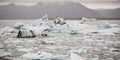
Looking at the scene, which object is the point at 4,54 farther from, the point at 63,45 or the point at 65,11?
the point at 65,11

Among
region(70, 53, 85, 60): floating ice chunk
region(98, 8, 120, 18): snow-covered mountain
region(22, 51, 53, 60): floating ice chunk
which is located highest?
region(98, 8, 120, 18): snow-covered mountain

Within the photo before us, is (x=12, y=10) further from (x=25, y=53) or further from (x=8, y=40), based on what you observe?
(x=25, y=53)

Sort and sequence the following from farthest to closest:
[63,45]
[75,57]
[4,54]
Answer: [63,45] → [4,54] → [75,57]

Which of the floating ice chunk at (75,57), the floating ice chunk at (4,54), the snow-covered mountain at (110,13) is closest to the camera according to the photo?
the floating ice chunk at (75,57)

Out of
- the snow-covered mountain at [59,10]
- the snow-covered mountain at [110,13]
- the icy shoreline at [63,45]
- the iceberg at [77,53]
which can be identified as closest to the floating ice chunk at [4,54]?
the icy shoreline at [63,45]

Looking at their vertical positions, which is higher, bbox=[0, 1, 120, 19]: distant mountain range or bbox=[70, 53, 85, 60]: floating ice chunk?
bbox=[0, 1, 120, 19]: distant mountain range

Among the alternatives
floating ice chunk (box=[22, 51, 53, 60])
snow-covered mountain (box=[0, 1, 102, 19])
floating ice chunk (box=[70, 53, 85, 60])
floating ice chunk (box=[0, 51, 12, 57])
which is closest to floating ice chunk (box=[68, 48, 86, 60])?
floating ice chunk (box=[70, 53, 85, 60])

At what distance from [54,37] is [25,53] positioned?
735mm

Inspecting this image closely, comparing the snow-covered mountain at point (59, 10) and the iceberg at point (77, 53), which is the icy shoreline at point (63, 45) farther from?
the snow-covered mountain at point (59, 10)

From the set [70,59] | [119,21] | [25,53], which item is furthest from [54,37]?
[119,21]

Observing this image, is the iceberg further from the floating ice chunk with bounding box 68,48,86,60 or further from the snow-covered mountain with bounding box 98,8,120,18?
the snow-covered mountain with bounding box 98,8,120,18

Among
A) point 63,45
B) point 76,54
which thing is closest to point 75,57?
point 76,54

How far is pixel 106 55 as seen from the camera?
5.44ft

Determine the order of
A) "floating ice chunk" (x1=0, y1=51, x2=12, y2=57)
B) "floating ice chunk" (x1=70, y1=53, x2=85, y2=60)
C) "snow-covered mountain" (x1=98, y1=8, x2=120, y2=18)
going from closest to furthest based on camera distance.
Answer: "floating ice chunk" (x1=70, y1=53, x2=85, y2=60) → "floating ice chunk" (x1=0, y1=51, x2=12, y2=57) → "snow-covered mountain" (x1=98, y1=8, x2=120, y2=18)
